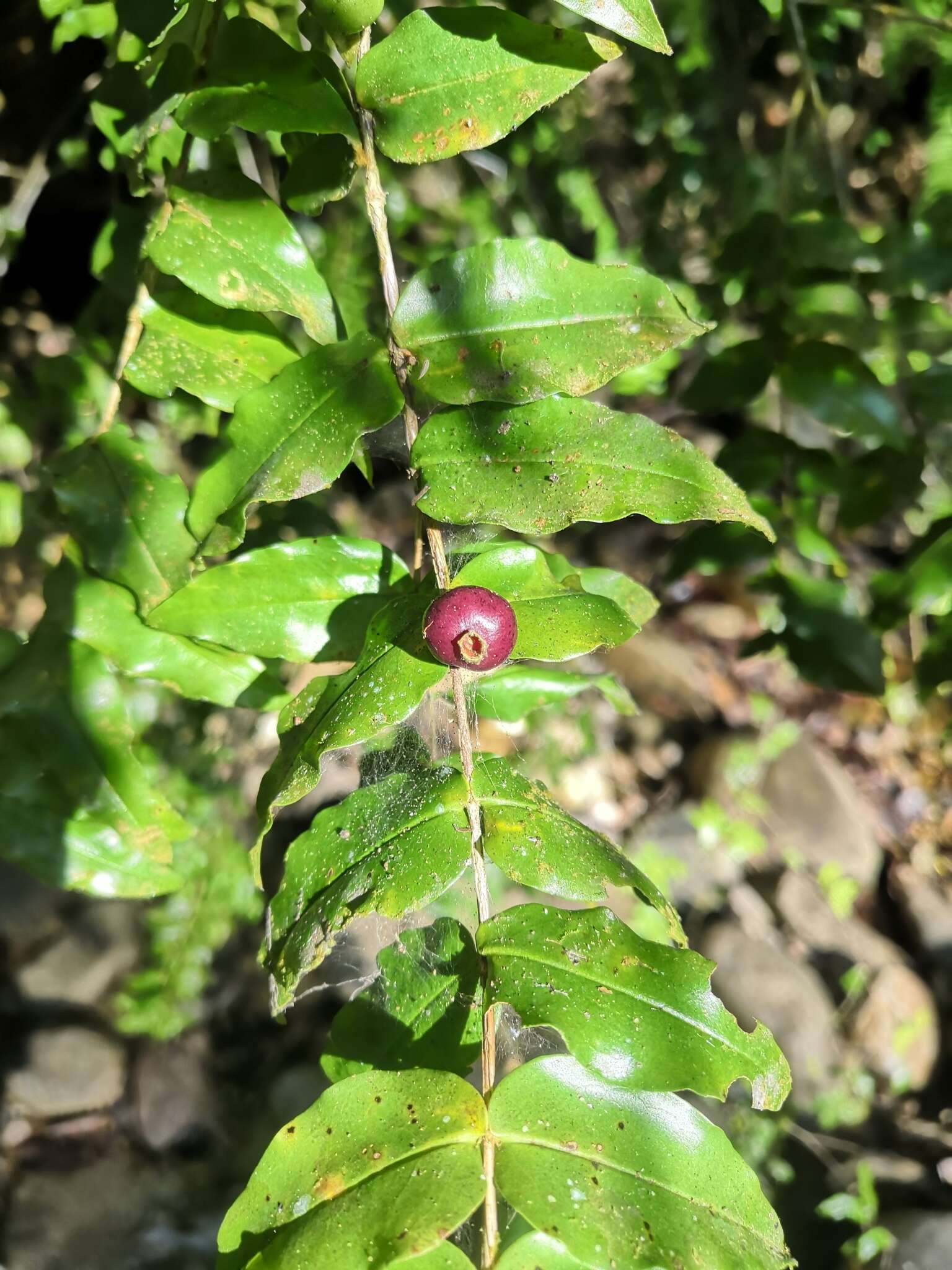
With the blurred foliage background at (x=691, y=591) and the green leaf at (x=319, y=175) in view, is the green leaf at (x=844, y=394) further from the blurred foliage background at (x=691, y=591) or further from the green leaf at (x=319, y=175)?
the green leaf at (x=319, y=175)

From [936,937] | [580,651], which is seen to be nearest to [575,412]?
[580,651]

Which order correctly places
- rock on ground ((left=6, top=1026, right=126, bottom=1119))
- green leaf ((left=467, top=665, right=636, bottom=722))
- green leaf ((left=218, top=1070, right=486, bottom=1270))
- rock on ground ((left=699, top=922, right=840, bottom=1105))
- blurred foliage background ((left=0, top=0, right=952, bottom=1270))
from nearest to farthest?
green leaf ((left=218, top=1070, right=486, bottom=1270)) → green leaf ((left=467, top=665, right=636, bottom=722)) → blurred foliage background ((left=0, top=0, right=952, bottom=1270)) → rock on ground ((left=6, top=1026, right=126, bottom=1119)) → rock on ground ((left=699, top=922, right=840, bottom=1105))

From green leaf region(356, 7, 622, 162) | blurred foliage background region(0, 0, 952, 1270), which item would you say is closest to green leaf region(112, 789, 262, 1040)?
blurred foliage background region(0, 0, 952, 1270)

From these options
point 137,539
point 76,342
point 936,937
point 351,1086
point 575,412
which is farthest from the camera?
point 936,937

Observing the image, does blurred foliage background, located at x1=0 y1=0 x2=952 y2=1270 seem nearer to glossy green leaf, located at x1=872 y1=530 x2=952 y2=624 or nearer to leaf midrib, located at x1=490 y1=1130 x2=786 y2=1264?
glossy green leaf, located at x1=872 y1=530 x2=952 y2=624

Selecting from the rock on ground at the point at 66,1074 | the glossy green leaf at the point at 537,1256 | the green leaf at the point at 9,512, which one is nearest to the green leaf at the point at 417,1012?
the glossy green leaf at the point at 537,1256

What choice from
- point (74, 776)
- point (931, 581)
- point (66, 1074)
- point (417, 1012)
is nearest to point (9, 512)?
point (74, 776)

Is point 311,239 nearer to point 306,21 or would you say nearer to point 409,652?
point 306,21
